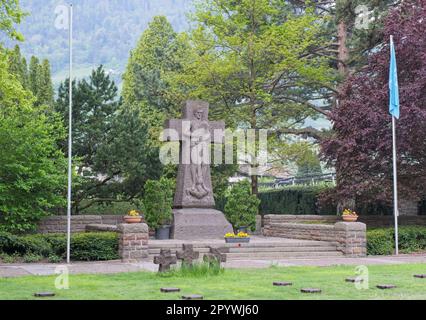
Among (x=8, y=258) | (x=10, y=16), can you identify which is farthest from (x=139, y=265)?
(x=10, y=16)

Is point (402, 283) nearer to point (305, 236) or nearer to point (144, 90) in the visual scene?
point (305, 236)

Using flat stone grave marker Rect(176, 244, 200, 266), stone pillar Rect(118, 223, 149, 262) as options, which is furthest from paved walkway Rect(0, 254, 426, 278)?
flat stone grave marker Rect(176, 244, 200, 266)

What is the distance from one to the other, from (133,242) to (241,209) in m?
6.78

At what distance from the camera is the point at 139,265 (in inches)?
651

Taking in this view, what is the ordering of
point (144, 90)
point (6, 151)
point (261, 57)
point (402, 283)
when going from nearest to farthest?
point (402, 283)
point (6, 151)
point (261, 57)
point (144, 90)

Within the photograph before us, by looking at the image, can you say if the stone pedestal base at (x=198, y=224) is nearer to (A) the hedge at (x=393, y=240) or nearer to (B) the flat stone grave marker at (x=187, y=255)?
(A) the hedge at (x=393, y=240)

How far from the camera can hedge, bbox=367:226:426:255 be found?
69.1ft

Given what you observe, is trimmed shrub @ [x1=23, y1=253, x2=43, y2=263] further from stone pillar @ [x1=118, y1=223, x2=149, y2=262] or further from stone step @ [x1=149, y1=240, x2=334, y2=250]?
stone step @ [x1=149, y1=240, x2=334, y2=250]

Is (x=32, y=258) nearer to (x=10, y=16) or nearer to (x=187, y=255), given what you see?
(x=187, y=255)

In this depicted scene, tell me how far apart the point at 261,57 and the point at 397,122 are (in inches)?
348

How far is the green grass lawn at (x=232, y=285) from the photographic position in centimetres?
1040

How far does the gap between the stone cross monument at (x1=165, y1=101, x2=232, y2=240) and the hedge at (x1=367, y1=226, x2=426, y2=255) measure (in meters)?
4.92

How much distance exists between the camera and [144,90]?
37.2 m
